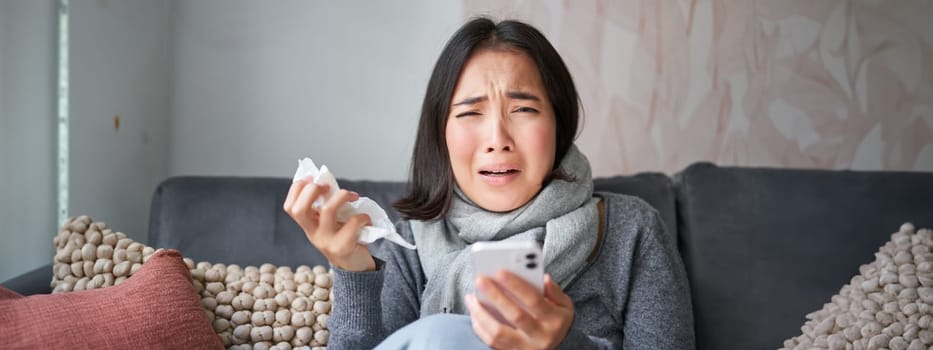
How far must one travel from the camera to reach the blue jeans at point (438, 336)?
1.12m

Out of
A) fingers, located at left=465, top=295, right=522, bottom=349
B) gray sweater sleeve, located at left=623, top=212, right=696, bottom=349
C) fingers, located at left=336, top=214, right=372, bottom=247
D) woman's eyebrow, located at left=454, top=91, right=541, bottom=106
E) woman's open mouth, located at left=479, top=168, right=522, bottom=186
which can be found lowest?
gray sweater sleeve, located at left=623, top=212, right=696, bottom=349

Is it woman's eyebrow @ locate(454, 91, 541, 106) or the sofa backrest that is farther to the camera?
the sofa backrest

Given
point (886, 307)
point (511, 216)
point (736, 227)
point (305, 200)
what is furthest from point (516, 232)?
point (886, 307)

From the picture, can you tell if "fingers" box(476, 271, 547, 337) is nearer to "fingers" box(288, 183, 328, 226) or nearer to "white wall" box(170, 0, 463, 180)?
"fingers" box(288, 183, 328, 226)

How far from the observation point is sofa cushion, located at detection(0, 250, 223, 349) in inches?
→ 45.3

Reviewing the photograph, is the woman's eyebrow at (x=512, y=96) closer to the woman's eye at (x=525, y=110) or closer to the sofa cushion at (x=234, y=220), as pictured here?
the woman's eye at (x=525, y=110)

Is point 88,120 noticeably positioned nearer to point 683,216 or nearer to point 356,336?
point 356,336

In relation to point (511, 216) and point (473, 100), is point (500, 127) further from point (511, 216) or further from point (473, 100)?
point (511, 216)

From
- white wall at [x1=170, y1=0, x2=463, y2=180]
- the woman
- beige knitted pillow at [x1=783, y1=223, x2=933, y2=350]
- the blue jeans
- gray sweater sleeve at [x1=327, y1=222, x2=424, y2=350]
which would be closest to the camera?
the blue jeans

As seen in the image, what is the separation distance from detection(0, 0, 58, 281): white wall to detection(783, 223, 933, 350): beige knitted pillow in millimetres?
1564

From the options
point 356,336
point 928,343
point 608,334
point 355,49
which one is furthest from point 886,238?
point 355,49

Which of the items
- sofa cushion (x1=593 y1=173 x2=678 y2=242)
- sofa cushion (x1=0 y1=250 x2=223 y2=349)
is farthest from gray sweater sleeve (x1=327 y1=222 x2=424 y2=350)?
sofa cushion (x1=593 y1=173 x2=678 y2=242)

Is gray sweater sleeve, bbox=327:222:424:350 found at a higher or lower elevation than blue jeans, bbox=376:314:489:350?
lower

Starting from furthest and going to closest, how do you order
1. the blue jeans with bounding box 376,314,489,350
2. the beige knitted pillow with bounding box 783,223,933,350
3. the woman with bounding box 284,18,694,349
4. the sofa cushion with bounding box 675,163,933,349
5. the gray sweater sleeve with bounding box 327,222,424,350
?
the sofa cushion with bounding box 675,163,933,349 → the beige knitted pillow with bounding box 783,223,933,350 → the woman with bounding box 284,18,694,349 → the gray sweater sleeve with bounding box 327,222,424,350 → the blue jeans with bounding box 376,314,489,350
